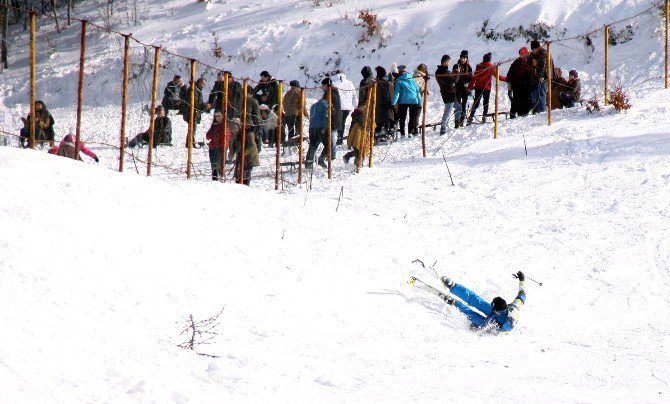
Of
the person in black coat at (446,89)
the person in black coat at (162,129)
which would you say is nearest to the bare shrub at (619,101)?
the person in black coat at (446,89)

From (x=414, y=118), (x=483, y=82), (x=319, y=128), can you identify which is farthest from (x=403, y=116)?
(x=319, y=128)

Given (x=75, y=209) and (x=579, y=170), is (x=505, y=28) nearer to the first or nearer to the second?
(x=579, y=170)

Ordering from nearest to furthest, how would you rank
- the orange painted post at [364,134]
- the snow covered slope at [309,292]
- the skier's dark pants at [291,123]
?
the snow covered slope at [309,292] → the orange painted post at [364,134] → the skier's dark pants at [291,123]

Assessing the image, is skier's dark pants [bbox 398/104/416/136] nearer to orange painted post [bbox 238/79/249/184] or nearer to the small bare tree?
orange painted post [bbox 238/79/249/184]

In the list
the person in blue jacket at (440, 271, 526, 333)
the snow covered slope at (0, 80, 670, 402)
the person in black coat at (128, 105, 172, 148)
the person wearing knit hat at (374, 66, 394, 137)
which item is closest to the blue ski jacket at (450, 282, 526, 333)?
the person in blue jacket at (440, 271, 526, 333)

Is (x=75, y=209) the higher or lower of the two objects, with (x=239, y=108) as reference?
lower

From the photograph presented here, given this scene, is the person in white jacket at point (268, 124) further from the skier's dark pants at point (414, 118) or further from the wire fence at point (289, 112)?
the skier's dark pants at point (414, 118)

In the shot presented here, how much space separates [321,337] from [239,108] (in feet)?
24.6

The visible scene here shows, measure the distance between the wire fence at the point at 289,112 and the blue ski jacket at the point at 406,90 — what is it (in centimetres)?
18

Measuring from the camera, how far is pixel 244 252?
8508 mm

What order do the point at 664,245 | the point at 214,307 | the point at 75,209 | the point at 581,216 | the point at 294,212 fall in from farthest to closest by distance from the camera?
1. the point at 581,216
2. the point at 664,245
3. the point at 294,212
4. the point at 75,209
5. the point at 214,307

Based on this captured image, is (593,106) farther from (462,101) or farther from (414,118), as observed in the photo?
(414,118)

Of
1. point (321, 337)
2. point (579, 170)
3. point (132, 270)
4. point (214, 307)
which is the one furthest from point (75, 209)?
point (579, 170)

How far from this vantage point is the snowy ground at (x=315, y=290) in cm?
616
